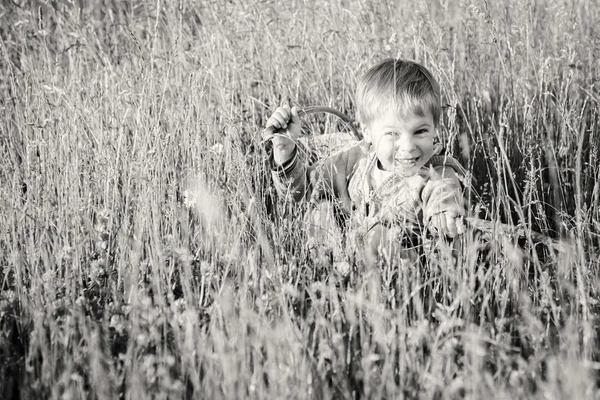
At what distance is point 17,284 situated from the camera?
6.71 ft

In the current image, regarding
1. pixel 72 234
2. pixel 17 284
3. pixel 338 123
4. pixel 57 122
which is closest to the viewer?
pixel 17 284

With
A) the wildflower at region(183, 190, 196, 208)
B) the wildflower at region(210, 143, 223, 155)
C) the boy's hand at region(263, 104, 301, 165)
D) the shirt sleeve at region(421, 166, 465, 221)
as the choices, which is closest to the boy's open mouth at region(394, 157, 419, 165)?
the shirt sleeve at region(421, 166, 465, 221)

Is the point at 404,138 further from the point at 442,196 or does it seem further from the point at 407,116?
the point at 442,196

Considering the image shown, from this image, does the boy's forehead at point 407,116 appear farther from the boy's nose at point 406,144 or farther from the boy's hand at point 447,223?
the boy's hand at point 447,223

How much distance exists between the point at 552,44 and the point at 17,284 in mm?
3031

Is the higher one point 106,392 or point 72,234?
point 72,234

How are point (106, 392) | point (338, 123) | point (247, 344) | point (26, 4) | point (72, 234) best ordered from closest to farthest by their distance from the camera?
point (106, 392)
point (247, 344)
point (72, 234)
point (338, 123)
point (26, 4)

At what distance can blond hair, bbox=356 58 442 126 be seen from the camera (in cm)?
253

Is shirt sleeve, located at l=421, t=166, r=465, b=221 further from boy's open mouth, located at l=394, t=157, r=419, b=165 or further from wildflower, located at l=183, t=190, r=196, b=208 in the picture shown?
wildflower, located at l=183, t=190, r=196, b=208

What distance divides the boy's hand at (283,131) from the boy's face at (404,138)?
332 mm

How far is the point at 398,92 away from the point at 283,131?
0.49m

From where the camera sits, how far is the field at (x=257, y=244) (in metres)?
1.66

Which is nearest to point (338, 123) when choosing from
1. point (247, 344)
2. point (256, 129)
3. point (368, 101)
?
point (256, 129)

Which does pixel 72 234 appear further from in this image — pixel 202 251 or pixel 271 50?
pixel 271 50
